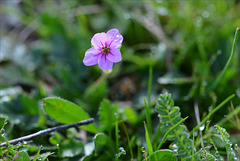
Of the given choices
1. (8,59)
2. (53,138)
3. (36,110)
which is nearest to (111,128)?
(53,138)

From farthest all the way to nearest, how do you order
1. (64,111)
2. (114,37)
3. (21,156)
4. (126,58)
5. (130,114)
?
(126,58) < (130,114) < (64,111) < (114,37) < (21,156)

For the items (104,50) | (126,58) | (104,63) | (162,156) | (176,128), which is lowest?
(162,156)

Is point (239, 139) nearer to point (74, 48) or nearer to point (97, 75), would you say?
point (97, 75)

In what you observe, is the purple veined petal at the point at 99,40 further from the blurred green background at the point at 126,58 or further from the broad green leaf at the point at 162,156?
the broad green leaf at the point at 162,156

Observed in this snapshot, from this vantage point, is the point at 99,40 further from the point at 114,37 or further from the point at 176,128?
the point at 176,128

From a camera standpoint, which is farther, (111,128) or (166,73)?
(166,73)

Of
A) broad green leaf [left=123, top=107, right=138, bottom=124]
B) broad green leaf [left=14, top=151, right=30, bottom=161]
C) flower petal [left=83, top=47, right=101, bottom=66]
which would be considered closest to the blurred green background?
broad green leaf [left=123, top=107, right=138, bottom=124]

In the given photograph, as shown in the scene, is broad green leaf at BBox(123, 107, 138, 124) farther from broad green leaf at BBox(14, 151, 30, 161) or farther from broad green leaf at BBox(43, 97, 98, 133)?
broad green leaf at BBox(14, 151, 30, 161)

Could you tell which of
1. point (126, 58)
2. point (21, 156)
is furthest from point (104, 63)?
point (126, 58)

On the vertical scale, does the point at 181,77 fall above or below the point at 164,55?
below
